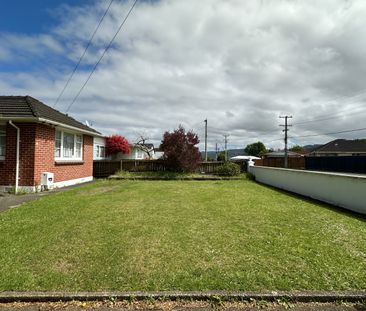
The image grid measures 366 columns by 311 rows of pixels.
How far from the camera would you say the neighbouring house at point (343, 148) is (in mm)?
55406

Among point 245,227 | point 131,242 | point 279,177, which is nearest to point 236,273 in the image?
point 131,242

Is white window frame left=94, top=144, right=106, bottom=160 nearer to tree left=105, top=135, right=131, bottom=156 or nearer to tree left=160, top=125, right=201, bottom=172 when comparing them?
tree left=105, top=135, right=131, bottom=156

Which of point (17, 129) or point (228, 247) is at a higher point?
point (17, 129)

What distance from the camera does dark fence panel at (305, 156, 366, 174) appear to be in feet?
88.8

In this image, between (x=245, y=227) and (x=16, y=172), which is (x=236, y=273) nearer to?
(x=245, y=227)

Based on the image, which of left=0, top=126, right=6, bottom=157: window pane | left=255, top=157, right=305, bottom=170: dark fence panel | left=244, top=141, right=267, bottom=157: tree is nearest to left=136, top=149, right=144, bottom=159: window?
left=255, top=157, right=305, bottom=170: dark fence panel

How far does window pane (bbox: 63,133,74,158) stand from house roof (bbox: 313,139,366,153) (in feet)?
173

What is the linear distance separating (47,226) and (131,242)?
220 cm

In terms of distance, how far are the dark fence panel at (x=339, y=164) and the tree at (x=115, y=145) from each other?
18.9 meters

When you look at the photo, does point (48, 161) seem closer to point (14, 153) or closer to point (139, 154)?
point (14, 153)

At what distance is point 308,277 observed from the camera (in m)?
4.04

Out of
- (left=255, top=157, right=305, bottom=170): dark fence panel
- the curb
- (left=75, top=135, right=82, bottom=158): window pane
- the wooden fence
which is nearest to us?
the curb

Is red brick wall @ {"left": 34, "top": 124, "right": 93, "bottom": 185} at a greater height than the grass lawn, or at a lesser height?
greater

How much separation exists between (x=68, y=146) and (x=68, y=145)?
0.05 meters
